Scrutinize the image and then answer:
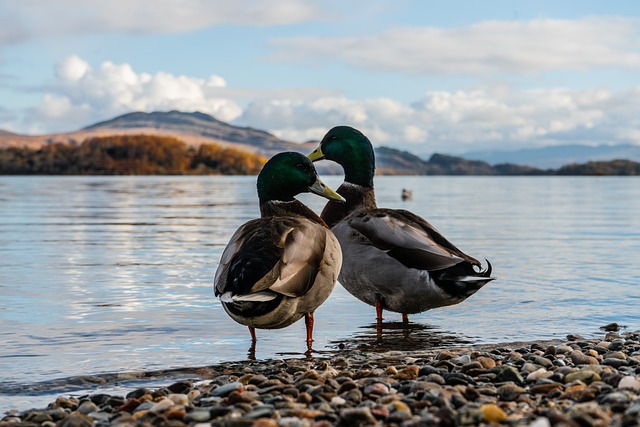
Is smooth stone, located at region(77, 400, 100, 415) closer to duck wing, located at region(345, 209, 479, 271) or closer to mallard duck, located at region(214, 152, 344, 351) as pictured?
mallard duck, located at region(214, 152, 344, 351)

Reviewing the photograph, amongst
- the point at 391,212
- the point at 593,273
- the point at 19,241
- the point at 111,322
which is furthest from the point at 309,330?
the point at 19,241

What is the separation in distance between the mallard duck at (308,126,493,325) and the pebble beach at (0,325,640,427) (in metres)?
1.47

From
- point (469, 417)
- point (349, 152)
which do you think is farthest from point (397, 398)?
point (349, 152)

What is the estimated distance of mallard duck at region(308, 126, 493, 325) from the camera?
8.59 metres

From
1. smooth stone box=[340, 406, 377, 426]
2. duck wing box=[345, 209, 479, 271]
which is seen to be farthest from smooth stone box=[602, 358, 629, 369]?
smooth stone box=[340, 406, 377, 426]

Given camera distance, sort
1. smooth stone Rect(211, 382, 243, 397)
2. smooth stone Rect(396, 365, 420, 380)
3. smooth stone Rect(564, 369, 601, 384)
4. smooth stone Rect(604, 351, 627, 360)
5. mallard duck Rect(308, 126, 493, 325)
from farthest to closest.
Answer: mallard duck Rect(308, 126, 493, 325)
smooth stone Rect(604, 351, 627, 360)
smooth stone Rect(396, 365, 420, 380)
smooth stone Rect(564, 369, 601, 384)
smooth stone Rect(211, 382, 243, 397)

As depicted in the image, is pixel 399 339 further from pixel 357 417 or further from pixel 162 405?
pixel 357 417

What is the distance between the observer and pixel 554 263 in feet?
50.9

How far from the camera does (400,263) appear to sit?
8.81 metres

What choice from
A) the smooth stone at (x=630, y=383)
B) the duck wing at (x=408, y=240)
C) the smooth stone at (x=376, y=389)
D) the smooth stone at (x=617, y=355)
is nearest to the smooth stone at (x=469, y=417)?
the smooth stone at (x=376, y=389)

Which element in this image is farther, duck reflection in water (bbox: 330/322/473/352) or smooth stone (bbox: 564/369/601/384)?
duck reflection in water (bbox: 330/322/473/352)

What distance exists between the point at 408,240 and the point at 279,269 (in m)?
2.31

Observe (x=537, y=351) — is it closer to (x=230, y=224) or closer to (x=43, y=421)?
(x=43, y=421)

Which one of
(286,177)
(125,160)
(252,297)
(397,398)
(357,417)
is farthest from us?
(125,160)
